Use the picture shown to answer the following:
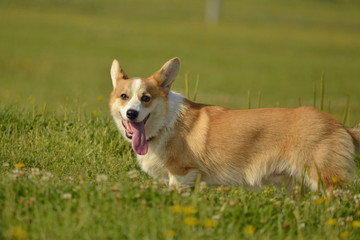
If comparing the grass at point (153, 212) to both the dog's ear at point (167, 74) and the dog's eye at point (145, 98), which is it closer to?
the dog's eye at point (145, 98)

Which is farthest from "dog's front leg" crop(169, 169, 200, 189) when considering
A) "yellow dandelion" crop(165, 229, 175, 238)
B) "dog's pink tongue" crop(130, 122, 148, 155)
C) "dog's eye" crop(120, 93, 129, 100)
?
"yellow dandelion" crop(165, 229, 175, 238)

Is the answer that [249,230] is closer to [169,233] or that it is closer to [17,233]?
[169,233]

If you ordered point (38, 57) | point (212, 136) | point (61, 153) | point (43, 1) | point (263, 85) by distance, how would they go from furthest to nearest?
point (43, 1) < point (38, 57) < point (263, 85) < point (61, 153) < point (212, 136)

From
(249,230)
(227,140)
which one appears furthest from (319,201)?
(227,140)

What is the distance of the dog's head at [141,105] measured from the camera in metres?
5.60

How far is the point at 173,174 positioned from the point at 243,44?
3522 cm

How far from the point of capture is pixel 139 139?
573cm

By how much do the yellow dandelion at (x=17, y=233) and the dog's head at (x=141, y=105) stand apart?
2084mm

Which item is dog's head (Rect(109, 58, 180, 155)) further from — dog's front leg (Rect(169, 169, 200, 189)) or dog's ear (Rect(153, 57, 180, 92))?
dog's front leg (Rect(169, 169, 200, 189))

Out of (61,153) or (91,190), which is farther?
(61,153)

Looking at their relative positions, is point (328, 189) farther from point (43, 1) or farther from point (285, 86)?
point (43, 1)

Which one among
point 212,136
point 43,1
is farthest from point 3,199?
point 43,1

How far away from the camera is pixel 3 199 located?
4348mm

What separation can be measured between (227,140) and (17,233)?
2.84 m
